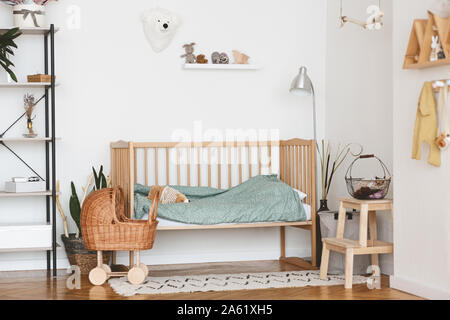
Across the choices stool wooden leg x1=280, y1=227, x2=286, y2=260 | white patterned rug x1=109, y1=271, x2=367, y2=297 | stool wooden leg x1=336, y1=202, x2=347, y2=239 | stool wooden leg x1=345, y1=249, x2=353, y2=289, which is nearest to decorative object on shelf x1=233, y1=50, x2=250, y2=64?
stool wooden leg x1=280, y1=227, x2=286, y2=260

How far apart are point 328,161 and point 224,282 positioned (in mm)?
1476

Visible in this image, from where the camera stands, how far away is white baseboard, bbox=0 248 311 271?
468cm

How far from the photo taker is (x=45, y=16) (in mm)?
4758

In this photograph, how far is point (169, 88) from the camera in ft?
16.5

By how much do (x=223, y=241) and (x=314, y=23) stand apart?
1802 millimetres

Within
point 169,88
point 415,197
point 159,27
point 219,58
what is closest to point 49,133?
→ point 169,88

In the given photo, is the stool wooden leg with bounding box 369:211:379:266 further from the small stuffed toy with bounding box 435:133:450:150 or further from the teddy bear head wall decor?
the teddy bear head wall decor

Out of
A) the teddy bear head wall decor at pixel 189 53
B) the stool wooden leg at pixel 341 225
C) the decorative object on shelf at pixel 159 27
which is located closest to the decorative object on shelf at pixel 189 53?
the teddy bear head wall decor at pixel 189 53

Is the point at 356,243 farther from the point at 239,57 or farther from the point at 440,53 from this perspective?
the point at 239,57

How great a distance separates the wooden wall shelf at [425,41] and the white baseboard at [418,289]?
1.12 meters

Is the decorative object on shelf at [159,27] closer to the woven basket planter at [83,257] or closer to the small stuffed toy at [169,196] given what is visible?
the small stuffed toy at [169,196]

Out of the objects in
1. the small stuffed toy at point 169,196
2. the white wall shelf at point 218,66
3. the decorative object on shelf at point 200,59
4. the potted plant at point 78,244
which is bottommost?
the potted plant at point 78,244

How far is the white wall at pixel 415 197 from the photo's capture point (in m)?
3.41
